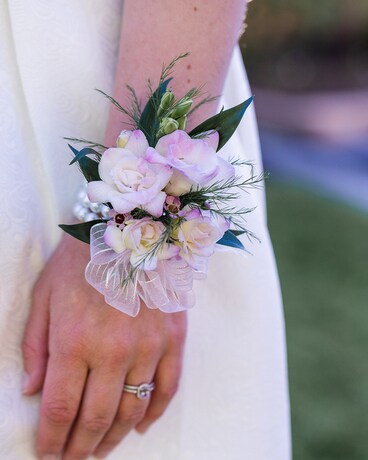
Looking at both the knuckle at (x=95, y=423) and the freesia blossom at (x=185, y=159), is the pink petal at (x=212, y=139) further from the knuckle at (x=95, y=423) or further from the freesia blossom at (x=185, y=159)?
the knuckle at (x=95, y=423)

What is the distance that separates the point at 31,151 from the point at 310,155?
8.11 m

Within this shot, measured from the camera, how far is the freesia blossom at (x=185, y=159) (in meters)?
0.84

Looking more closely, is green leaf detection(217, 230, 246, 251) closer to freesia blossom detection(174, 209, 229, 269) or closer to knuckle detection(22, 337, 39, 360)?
freesia blossom detection(174, 209, 229, 269)

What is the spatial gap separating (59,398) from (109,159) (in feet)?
1.17

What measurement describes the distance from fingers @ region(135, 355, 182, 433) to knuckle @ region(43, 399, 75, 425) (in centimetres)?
14

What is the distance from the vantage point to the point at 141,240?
868mm

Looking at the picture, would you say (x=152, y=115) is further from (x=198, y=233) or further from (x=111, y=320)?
(x=111, y=320)

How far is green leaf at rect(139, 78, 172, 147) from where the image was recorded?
905 millimetres

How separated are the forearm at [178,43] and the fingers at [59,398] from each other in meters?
0.31

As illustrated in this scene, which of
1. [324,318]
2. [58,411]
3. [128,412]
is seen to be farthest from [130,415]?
[324,318]

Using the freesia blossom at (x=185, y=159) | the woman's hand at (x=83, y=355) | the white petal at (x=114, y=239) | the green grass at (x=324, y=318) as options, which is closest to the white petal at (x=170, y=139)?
the freesia blossom at (x=185, y=159)

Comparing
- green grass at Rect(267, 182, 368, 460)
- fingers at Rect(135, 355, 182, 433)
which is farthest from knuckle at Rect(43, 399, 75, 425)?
green grass at Rect(267, 182, 368, 460)

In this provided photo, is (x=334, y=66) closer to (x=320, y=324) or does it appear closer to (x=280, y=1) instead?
(x=280, y=1)

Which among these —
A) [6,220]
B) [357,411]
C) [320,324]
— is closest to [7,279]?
[6,220]
